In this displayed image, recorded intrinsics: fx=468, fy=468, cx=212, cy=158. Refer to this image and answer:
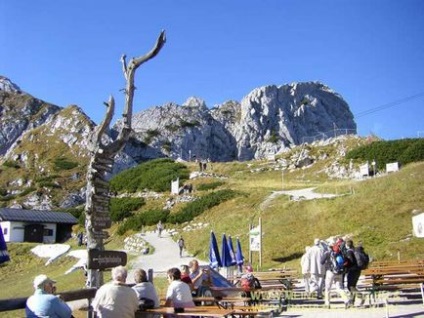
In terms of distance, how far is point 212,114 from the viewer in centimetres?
13600

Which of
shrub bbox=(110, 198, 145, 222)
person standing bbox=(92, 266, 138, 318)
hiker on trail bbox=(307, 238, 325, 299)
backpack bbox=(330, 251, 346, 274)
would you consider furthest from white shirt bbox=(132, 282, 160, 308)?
shrub bbox=(110, 198, 145, 222)

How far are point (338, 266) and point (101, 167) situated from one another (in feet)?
22.2

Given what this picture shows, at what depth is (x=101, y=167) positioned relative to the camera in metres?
10.3

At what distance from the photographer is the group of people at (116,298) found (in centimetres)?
640

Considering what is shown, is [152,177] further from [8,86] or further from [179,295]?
[8,86]

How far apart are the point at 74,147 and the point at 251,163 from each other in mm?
44999

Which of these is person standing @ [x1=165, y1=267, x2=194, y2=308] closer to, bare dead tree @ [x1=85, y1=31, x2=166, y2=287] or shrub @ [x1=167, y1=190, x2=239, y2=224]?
bare dead tree @ [x1=85, y1=31, x2=166, y2=287]

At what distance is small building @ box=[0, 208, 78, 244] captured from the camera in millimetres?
50469

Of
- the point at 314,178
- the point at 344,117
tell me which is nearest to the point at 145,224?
the point at 314,178

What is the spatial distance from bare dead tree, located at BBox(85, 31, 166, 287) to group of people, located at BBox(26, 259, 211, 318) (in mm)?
2452

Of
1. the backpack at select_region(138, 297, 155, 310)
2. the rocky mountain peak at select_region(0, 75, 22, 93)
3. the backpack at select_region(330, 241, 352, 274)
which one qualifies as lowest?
the backpack at select_region(138, 297, 155, 310)

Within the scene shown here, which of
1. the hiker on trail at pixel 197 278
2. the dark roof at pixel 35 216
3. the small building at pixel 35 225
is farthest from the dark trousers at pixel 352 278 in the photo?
the dark roof at pixel 35 216

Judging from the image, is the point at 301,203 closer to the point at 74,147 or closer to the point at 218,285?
the point at 218,285

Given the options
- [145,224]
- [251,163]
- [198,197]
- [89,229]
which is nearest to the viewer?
[89,229]
